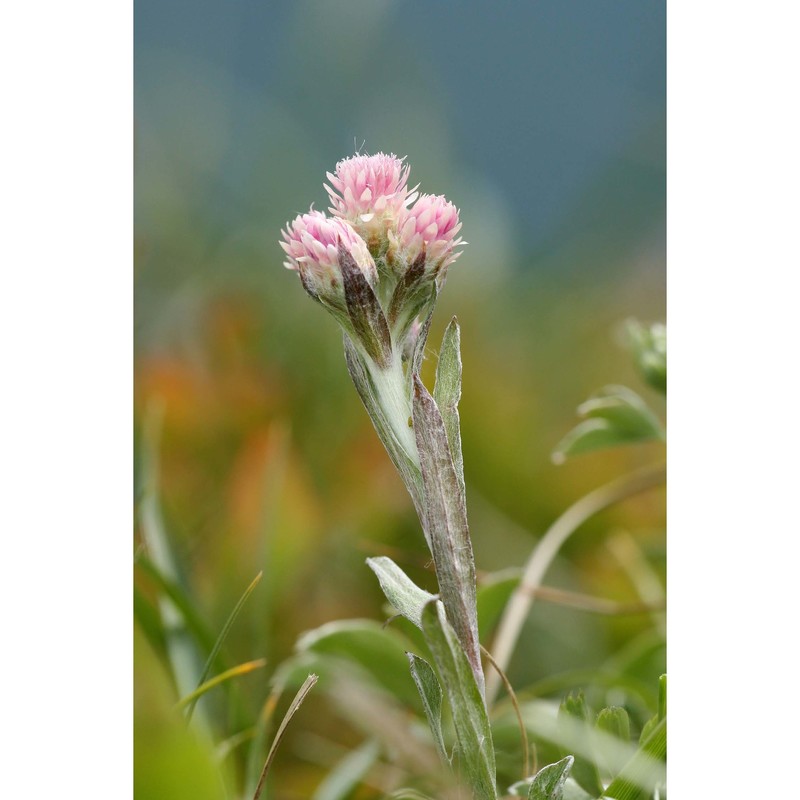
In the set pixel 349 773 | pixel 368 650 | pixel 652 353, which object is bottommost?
pixel 349 773

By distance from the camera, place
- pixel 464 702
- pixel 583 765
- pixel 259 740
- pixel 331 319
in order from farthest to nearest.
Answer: pixel 331 319, pixel 259 740, pixel 583 765, pixel 464 702

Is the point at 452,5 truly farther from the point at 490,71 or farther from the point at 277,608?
the point at 277,608

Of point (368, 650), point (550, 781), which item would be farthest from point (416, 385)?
point (368, 650)

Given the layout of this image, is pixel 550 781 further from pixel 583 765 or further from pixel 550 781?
pixel 583 765

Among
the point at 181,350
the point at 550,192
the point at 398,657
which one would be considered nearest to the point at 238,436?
the point at 181,350

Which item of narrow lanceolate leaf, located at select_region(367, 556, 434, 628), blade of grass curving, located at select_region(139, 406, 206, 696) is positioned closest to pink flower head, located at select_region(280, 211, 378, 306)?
narrow lanceolate leaf, located at select_region(367, 556, 434, 628)

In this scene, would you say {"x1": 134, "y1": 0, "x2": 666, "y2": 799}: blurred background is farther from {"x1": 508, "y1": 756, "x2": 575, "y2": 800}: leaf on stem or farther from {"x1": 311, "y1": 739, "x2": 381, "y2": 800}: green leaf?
{"x1": 508, "y1": 756, "x2": 575, "y2": 800}: leaf on stem
